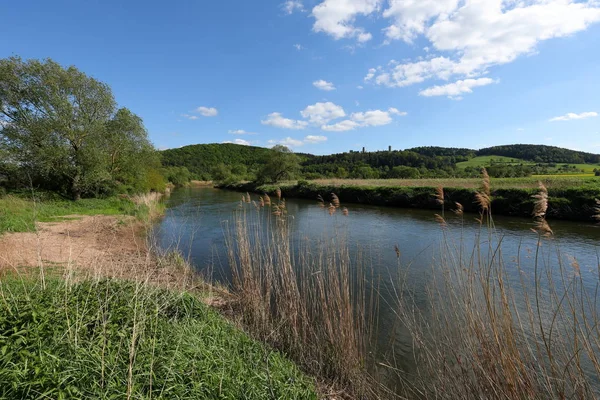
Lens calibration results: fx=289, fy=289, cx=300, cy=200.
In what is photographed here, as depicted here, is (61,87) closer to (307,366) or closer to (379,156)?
(307,366)

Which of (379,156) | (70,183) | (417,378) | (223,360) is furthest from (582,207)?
(379,156)

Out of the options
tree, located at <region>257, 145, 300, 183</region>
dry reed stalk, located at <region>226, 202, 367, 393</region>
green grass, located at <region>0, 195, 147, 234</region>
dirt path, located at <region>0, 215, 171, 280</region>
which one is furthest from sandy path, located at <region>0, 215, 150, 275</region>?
tree, located at <region>257, 145, 300, 183</region>

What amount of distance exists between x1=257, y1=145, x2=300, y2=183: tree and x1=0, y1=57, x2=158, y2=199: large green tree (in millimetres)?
32382

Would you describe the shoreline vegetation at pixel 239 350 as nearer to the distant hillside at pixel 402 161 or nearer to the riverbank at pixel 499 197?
the riverbank at pixel 499 197

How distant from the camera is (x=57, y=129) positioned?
19.2 metres

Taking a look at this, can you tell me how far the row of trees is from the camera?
18.6 metres

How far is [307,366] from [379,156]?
8674cm

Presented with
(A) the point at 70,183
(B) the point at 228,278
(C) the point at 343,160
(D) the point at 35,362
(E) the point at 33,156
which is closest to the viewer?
(D) the point at 35,362

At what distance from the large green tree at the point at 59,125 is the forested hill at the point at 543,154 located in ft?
205

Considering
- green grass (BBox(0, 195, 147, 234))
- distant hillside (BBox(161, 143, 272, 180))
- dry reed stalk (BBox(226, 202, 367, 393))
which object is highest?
distant hillside (BBox(161, 143, 272, 180))

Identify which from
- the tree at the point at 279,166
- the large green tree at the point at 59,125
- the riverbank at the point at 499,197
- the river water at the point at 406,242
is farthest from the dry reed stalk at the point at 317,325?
the tree at the point at 279,166

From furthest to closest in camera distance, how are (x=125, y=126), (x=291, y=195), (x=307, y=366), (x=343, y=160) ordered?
(x=343, y=160) → (x=291, y=195) → (x=125, y=126) → (x=307, y=366)

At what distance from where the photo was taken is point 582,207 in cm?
1644

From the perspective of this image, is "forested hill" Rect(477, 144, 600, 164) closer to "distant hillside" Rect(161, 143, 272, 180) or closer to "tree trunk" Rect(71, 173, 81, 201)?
"distant hillside" Rect(161, 143, 272, 180)
